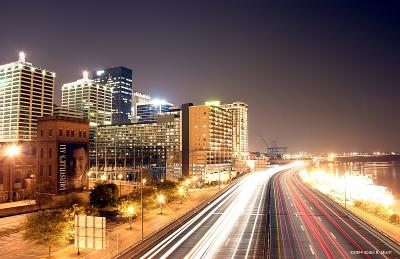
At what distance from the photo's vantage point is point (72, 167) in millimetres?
108875

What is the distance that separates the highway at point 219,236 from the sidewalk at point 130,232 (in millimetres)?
4168

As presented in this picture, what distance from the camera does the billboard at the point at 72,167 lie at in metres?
106

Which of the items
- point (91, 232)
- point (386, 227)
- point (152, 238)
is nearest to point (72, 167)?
point (152, 238)

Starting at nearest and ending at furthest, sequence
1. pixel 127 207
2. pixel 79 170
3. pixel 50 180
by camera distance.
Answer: pixel 127 207, pixel 50 180, pixel 79 170

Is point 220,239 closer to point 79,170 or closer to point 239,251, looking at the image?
point 239,251

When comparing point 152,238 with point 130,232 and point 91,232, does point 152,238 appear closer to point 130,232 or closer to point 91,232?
point 130,232

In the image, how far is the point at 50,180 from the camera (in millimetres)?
104125

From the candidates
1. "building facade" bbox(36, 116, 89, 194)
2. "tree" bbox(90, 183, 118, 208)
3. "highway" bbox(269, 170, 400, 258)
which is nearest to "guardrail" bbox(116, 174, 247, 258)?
"highway" bbox(269, 170, 400, 258)

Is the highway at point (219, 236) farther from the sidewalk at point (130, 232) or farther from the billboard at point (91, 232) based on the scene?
the billboard at point (91, 232)

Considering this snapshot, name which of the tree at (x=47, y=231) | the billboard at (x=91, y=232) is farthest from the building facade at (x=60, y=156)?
the billboard at (x=91, y=232)

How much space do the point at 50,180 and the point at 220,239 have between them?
70.8 metres

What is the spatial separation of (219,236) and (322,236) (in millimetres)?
15484

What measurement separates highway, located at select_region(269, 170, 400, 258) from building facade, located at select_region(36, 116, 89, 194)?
61.6 m

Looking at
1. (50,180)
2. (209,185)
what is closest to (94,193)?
(50,180)
